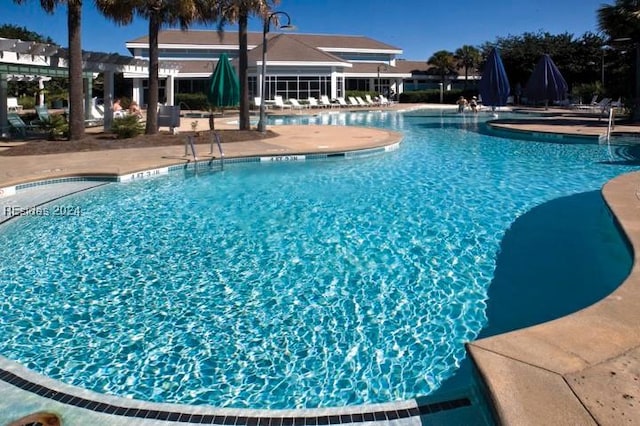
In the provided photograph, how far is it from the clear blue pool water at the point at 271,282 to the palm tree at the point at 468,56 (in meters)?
47.7

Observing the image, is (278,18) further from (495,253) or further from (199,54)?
(199,54)

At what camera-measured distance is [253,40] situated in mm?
50375

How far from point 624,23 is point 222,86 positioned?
16.6 metres

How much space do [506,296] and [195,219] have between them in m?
5.07

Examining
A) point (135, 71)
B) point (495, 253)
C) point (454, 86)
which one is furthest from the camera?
point (454, 86)

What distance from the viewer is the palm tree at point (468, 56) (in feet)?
183

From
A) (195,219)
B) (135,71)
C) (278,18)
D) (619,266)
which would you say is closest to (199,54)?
(135,71)

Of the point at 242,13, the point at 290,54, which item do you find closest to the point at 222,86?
the point at 242,13

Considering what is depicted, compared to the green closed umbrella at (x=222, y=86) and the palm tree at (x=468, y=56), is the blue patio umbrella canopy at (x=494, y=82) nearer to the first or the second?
the green closed umbrella at (x=222, y=86)

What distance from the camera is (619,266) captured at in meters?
6.12

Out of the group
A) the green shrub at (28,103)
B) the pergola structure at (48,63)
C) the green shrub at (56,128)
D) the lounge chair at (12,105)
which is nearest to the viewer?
the pergola structure at (48,63)

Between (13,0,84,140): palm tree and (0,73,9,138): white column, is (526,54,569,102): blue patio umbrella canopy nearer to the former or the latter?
(13,0,84,140): palm tree

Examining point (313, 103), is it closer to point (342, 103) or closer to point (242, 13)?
point (342, 103)

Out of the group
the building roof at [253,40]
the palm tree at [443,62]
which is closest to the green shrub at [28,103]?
the building roof at [253,40]
